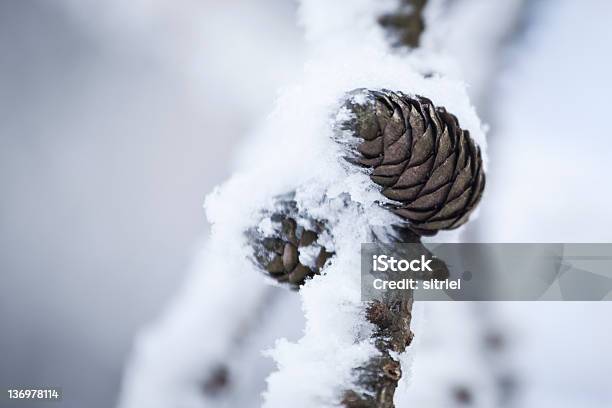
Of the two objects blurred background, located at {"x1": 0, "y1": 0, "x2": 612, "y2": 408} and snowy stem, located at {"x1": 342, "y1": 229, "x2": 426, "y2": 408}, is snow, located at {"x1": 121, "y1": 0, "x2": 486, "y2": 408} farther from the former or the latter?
blurred background, located at {"x1": 0, "y1": 0, "x2": 612, "y2": 408}

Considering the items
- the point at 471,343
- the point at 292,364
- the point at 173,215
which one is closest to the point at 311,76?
the point at 292,364

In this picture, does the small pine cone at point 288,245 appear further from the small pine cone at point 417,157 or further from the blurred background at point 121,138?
the blurred background at point 121,138

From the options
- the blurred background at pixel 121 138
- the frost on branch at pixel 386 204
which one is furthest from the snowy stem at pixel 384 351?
the blurred background at pixel 121 138

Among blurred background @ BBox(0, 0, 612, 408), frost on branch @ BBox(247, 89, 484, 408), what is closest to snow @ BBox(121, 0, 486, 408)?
frost on branch @ BBox(247, 89, 484, 408)

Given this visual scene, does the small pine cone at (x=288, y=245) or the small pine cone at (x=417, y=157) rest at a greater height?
the small pine cone at (x=417, y=157)

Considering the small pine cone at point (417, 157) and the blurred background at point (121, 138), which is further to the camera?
the blurred background at point (121, 138)

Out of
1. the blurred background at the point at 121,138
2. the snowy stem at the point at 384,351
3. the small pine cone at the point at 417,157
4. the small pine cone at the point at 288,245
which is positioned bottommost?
the snowy stem at the point at 384,351
